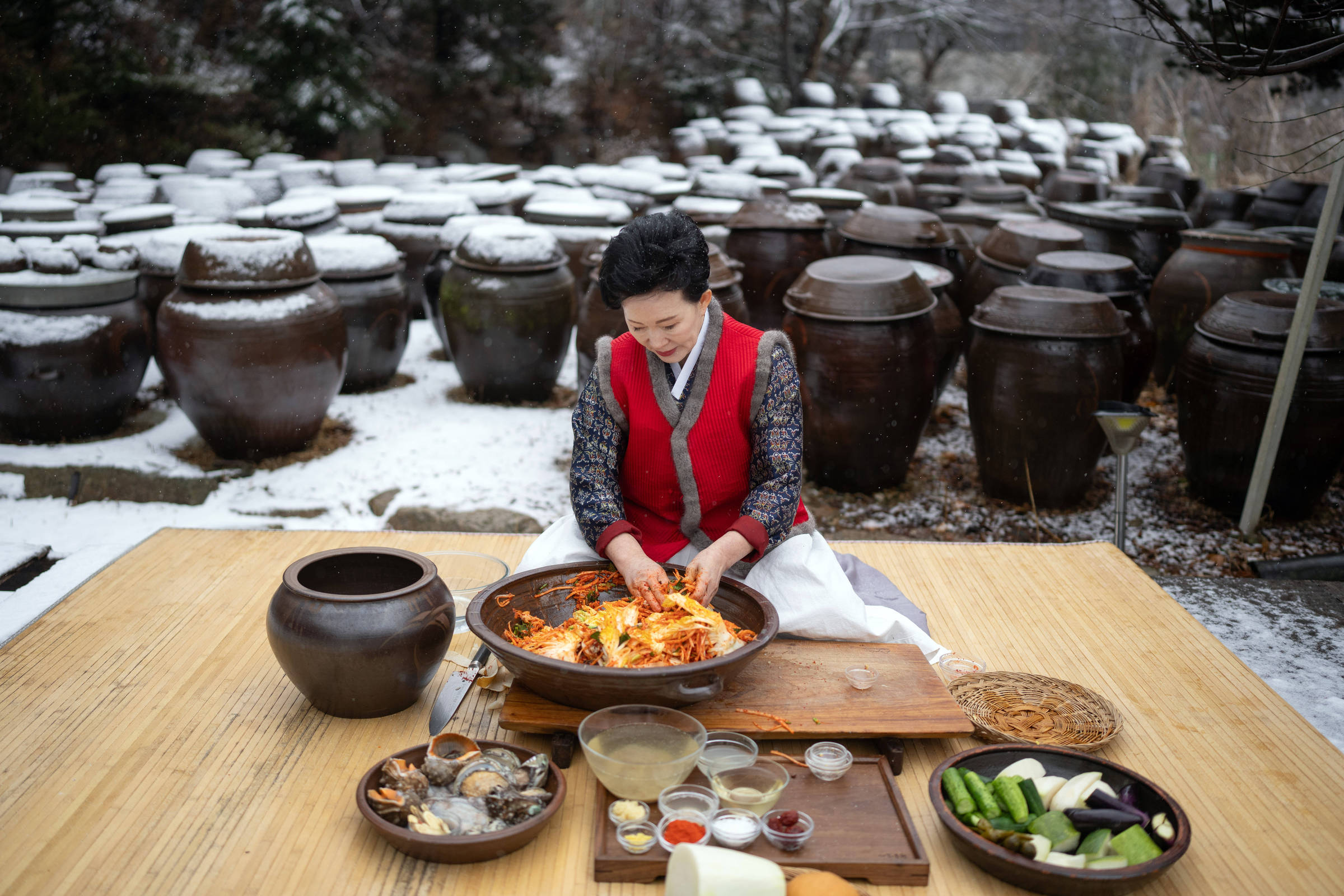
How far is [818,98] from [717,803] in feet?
50.7

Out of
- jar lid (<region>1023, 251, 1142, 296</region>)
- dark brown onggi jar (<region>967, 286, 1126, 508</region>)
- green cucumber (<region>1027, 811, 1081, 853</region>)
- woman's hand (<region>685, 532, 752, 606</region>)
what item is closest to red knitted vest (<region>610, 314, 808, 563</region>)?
woman's hand (<region>685, 532, 752, 606</region>)

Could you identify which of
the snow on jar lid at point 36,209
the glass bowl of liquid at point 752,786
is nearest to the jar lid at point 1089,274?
the glass bowl of liquid at point 752,786

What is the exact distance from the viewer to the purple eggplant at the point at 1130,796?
64.6 inches

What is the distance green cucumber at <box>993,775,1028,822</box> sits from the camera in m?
1.60

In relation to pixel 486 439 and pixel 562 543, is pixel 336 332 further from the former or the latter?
pixel 562 543

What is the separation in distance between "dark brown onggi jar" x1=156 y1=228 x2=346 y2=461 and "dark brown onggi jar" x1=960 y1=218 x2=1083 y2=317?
340 centimetres

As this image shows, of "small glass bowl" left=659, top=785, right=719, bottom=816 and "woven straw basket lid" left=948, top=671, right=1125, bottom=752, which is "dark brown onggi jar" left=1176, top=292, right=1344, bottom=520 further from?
"small glass bowl" left=659, top=785, right=719, bottom=816

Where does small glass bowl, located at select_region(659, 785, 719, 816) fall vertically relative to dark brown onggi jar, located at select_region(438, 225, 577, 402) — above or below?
above

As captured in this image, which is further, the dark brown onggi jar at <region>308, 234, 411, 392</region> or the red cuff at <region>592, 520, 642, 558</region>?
the dark brown onggi jar at <region>308, 234, 411, 392</region>

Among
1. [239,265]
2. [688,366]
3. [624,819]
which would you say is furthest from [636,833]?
[239,265]

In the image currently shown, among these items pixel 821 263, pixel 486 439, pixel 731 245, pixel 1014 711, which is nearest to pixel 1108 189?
pixel 731 245

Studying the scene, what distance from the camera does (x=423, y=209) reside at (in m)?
6.59

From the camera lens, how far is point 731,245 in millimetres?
5941

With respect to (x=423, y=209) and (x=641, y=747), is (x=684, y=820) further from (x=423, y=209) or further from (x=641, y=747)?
(x=423, y=209)
